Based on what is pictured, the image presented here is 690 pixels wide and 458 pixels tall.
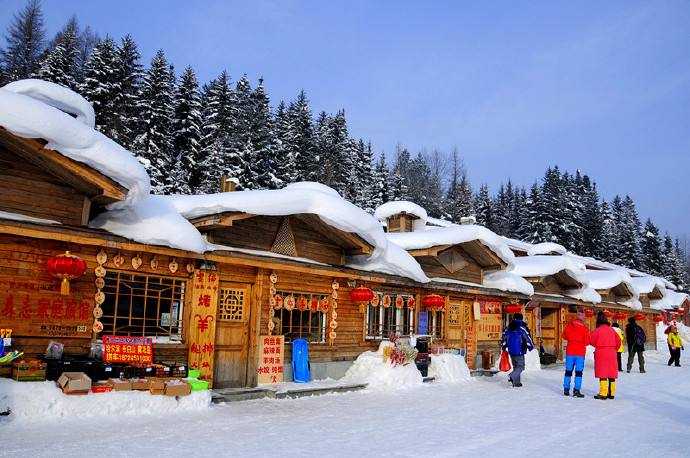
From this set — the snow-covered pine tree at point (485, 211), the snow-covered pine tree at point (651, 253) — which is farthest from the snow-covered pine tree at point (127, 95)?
the snow-covered pine tree at point (651, 253)

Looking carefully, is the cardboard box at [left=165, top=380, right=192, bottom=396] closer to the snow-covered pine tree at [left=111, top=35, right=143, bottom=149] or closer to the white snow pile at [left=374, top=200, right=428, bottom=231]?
the white snow pile at [left=374, top=200, right=428, bottom=231]

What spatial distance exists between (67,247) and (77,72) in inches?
1311

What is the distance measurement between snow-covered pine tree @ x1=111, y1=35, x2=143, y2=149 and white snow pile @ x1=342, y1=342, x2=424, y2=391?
76.2 feet

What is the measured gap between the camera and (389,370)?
13586 mm

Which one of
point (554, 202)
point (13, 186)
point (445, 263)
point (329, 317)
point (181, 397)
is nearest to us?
point (13, 186)

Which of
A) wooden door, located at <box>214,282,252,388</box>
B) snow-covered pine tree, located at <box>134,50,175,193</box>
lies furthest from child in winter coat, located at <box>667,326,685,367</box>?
snow-covered pine tree, located at <box>134,50,175,193</box>

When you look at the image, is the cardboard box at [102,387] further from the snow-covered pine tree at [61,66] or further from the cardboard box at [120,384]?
the snow-covered pine tree at [61,66]

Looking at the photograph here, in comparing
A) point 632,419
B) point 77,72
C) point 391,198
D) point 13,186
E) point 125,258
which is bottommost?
point 632,419

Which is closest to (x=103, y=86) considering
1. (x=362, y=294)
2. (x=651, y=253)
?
(x=362, y=294)

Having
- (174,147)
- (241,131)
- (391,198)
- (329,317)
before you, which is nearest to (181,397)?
(329,317)

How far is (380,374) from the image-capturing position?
44.2ft

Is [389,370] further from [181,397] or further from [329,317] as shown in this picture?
[181,397]

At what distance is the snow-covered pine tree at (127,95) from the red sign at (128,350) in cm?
2465

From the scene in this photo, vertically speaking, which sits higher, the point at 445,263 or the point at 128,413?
the point at 445,263
